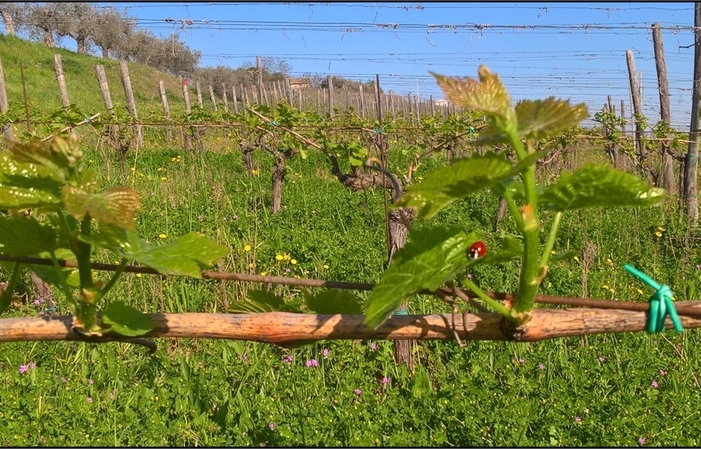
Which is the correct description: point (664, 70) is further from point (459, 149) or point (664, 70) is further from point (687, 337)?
point (687, 337)

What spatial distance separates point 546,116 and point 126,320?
1.86ft

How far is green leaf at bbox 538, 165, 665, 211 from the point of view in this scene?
2.21 feet

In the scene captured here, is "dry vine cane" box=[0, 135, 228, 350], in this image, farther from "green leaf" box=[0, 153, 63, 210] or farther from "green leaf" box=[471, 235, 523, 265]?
"green leaf" box=[471, 235, 523, 265]

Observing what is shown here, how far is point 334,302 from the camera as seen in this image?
1.02 meters

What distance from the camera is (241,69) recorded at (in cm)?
3769

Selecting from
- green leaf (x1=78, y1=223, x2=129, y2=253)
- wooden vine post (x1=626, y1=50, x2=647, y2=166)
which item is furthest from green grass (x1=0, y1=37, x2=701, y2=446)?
wooden vine post (x1=626, y1=50, x2=647, y2=166)

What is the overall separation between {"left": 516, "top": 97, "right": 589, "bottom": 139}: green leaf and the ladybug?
0.15 metres

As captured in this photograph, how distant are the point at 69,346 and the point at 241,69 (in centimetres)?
3607

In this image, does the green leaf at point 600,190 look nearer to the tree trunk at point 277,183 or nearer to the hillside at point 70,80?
the tree trunk at point 277,183

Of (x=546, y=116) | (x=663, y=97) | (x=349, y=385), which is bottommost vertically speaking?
(x=349, y=385)

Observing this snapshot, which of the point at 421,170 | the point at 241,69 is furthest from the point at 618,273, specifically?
the point at 241,69

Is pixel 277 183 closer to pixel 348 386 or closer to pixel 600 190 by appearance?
pixel 348 386

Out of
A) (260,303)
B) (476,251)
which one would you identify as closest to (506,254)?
(476,251)

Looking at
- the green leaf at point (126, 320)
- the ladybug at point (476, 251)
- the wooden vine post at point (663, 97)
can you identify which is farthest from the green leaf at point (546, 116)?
the wooden vine post at point (663, 97)
